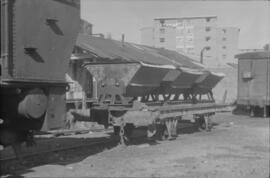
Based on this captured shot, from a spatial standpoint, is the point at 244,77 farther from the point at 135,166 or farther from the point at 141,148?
the point at 135,166

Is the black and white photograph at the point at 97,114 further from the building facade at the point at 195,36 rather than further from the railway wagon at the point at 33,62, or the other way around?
the building facade at the point at 195,36

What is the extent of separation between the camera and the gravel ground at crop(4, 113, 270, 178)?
9.13 meters

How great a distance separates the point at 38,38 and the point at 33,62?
0.48m

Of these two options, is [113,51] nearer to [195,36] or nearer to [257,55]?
[257,55]

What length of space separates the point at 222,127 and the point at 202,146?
22.4 feet

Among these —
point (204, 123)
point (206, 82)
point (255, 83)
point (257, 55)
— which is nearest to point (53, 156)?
point (204, 123)

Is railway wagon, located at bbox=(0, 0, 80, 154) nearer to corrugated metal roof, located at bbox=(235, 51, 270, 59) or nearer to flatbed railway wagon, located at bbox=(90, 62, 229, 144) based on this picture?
flatbed railway wagon, located at bbox=(90, 62, 229, 144)

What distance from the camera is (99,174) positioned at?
899 cm

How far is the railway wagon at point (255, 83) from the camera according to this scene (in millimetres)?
25797

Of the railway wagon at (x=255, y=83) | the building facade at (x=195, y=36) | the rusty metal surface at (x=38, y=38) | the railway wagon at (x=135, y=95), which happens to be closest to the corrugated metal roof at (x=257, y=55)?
the railway wagon at (x=255, y=83)

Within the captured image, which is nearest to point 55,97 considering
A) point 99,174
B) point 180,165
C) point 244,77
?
point 99,174

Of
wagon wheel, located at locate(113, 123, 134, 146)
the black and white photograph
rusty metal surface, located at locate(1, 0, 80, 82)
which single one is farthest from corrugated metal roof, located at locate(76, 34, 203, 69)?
rusty metal surface, located at locate(1, 0, 80, 82)

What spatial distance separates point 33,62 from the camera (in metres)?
7.89

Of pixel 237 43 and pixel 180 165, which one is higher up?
pixel 237 43
